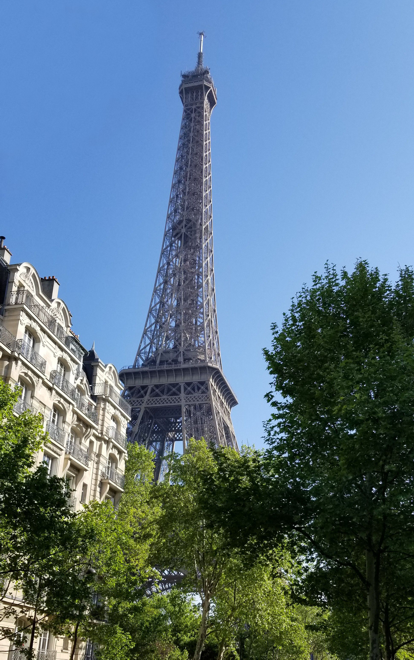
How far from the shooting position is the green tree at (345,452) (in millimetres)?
15789

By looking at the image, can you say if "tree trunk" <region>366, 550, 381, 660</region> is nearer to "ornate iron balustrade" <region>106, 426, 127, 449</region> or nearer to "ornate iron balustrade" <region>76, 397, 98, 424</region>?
"ornate iron balustrade" <region>76, 397, 98, 424</region>

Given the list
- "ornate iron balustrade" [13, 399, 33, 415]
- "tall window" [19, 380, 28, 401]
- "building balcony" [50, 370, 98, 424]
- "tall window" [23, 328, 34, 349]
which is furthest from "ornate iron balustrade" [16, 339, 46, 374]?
"ornate iron balustrade" [13, 399, 33, 415]

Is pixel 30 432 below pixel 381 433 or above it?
above

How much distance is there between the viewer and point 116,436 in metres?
39.2

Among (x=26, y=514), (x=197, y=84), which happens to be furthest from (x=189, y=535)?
(x=197, y=84)

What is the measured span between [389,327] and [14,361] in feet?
51.1

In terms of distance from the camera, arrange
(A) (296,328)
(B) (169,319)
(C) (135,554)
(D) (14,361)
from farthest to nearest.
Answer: (B) (169,319) < (C) (135,554) < (D) (14,361) < (A) (296,328)

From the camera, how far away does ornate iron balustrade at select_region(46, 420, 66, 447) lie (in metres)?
29.9

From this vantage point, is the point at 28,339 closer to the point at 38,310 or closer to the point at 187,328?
the point at 38,310

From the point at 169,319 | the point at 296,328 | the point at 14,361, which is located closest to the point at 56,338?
the point at 14,361

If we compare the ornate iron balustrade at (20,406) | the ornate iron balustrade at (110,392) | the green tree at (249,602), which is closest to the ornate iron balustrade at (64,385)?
the ornate iron balustrade at (20,406)

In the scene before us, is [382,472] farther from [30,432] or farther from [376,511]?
[30,432]

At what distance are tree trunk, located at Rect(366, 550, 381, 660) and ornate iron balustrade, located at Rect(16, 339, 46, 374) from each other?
16.7 meters

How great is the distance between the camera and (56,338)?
31781 mm
